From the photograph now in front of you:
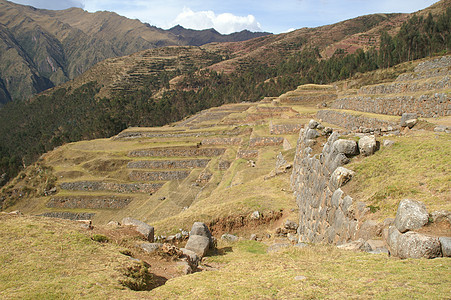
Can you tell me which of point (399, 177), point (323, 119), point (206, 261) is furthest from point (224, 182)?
point (399, 177)

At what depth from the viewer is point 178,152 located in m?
41.9

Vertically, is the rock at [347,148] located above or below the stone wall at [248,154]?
above

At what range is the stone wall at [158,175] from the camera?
36.9m

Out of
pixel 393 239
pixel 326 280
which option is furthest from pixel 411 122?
pixel 326 280

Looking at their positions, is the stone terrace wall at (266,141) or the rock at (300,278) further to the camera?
the stone terrace wall at (266,141)

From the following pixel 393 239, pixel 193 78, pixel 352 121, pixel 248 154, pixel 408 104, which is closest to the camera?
pixel 393 239

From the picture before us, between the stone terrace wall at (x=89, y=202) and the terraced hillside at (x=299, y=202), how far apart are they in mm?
140

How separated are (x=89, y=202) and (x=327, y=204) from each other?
3469 cm

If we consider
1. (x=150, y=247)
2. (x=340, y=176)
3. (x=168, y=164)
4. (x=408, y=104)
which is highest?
(x=408, y=104)

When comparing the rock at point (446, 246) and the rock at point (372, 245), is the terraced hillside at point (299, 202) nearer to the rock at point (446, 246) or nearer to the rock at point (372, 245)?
the rock at point (372, 245)

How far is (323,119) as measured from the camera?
29.0 metres

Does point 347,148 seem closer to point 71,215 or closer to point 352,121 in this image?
point 352,121

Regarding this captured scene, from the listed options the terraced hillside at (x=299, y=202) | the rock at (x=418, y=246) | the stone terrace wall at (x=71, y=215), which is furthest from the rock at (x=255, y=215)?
the stone terrace wall at (x=71, y=215)

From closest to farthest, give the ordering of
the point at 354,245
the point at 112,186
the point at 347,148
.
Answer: the point at 354,245
the point at 347,148
the point at 112,186
